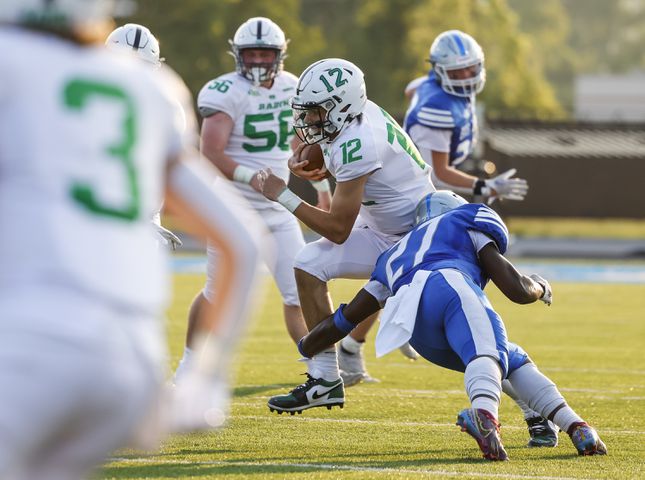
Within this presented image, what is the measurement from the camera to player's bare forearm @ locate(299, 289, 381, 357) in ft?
18.0

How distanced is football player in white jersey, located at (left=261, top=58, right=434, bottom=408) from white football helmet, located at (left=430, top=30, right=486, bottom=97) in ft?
7.02

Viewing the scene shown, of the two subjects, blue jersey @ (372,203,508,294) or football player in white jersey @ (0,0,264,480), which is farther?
blue jersey @ (372,203,508,294)

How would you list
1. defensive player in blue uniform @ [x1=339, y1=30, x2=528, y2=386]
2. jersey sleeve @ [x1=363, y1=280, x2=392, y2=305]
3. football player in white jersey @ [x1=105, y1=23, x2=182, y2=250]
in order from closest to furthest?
jersey sleeve @ [x1=363, y1=280, x2=392, y2=305], football player in white jersey @ [x1=105, y1=23, x2=182, y2=250], defensive player in blue uniform @ [x1=339, y1=30, x2=528, y2=386]

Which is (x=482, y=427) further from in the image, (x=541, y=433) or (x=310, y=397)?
(x=310, y=397)

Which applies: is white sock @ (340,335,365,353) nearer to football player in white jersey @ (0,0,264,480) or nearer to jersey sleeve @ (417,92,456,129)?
jersey sleeve @ (417,92,456,129)

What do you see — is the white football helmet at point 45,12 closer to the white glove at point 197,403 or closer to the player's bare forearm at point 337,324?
the white glove at point 197,403

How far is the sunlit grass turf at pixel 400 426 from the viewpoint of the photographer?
4660mm

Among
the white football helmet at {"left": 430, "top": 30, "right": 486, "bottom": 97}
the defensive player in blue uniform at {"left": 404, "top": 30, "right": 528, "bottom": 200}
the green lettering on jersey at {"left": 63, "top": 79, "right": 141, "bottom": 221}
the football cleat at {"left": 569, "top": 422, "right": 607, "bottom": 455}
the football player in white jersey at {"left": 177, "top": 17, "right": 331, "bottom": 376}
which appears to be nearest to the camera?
the green lettering on jersey at {"left": 63, "top": 79, "right": 141, "bottom": 221}

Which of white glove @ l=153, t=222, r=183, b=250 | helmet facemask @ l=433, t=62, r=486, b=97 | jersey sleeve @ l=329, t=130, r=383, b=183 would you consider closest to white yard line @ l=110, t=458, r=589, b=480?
jersey sleeve @ l=329, t=130, r=383, b=183

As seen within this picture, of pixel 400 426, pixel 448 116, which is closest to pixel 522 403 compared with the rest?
pixel 400 426

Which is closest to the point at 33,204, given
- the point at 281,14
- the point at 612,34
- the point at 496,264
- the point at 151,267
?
the point at 151,267

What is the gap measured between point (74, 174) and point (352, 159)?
11.4ft

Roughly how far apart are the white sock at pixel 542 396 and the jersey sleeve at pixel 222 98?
103 inches

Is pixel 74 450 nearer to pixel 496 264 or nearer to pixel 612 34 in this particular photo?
pixel 496 264
